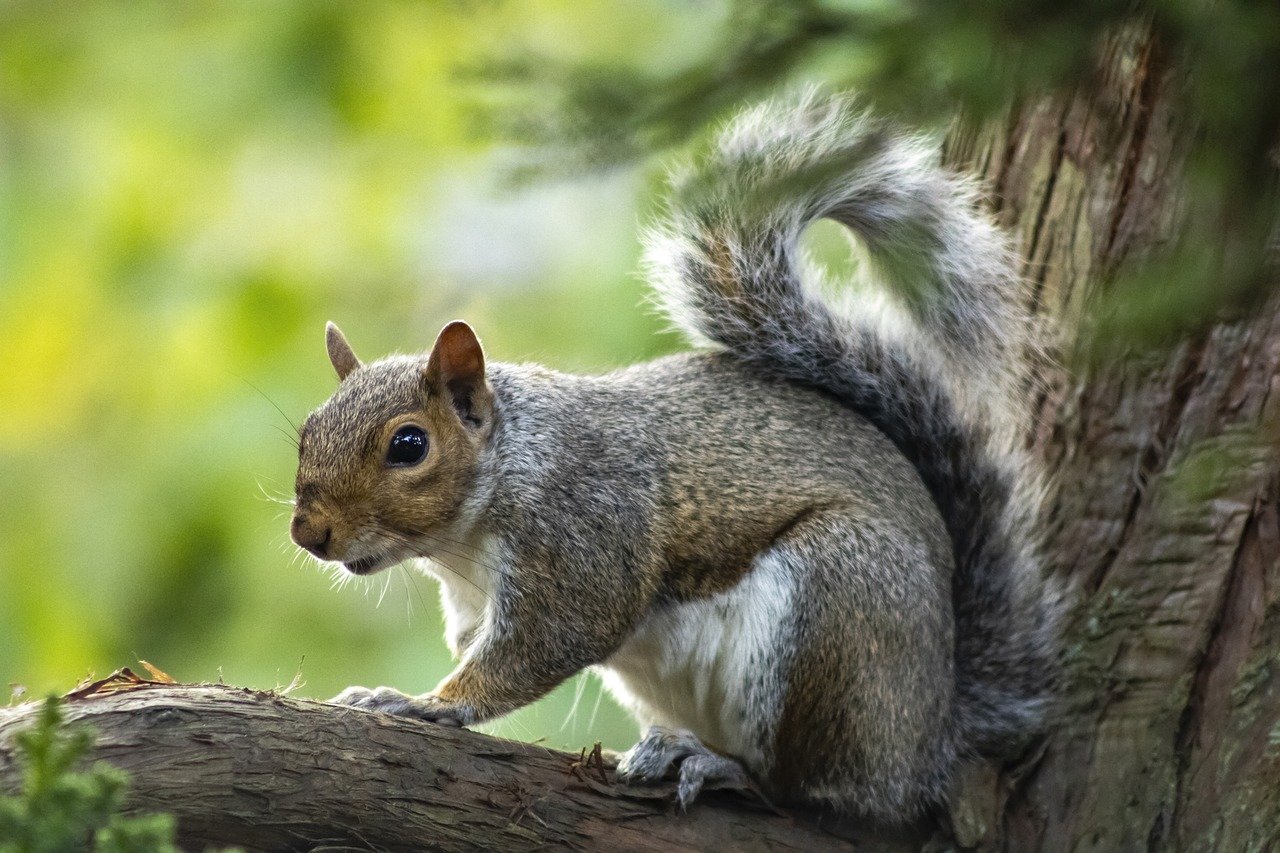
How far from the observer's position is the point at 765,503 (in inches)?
101

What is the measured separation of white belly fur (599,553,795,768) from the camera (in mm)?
2398

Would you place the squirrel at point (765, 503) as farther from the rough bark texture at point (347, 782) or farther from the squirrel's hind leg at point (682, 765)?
the rough bark texture at point (347, 782)

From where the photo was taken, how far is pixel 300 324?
3574mm

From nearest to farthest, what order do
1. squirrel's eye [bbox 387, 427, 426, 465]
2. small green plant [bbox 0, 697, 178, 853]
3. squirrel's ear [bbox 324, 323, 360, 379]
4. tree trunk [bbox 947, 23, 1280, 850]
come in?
1. small green plant [bbox 0, 697, 178, 853]
2. tree trunk [bbox 947, 23, 1280, 850]
3. squirrel's eye [bbox 387, 427, 426, 465]
4. squirrel's ear [bbox 324, 323, 360, 379]

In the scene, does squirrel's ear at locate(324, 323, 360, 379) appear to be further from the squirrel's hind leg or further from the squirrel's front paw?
the squirrel's hind leg

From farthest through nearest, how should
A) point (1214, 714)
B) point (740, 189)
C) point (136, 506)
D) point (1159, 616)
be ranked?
point (136, 506)
point (1159, 616)
point (1214, 714)
point (740, 189)

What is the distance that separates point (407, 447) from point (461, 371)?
196 millimetres

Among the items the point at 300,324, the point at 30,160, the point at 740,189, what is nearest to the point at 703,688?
the point at 740,189

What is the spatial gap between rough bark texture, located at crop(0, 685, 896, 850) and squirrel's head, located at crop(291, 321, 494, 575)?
0.39m

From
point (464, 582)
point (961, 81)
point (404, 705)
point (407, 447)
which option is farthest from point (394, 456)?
point (961, 81)

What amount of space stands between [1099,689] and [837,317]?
925 millimetres

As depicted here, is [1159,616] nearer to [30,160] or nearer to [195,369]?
[195,369]

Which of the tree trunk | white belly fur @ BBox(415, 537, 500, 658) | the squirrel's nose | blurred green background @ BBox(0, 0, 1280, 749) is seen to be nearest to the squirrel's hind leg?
white belly fur @ BBox(415, 537, 500, 658)

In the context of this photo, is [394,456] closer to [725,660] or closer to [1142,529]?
[725,660]
